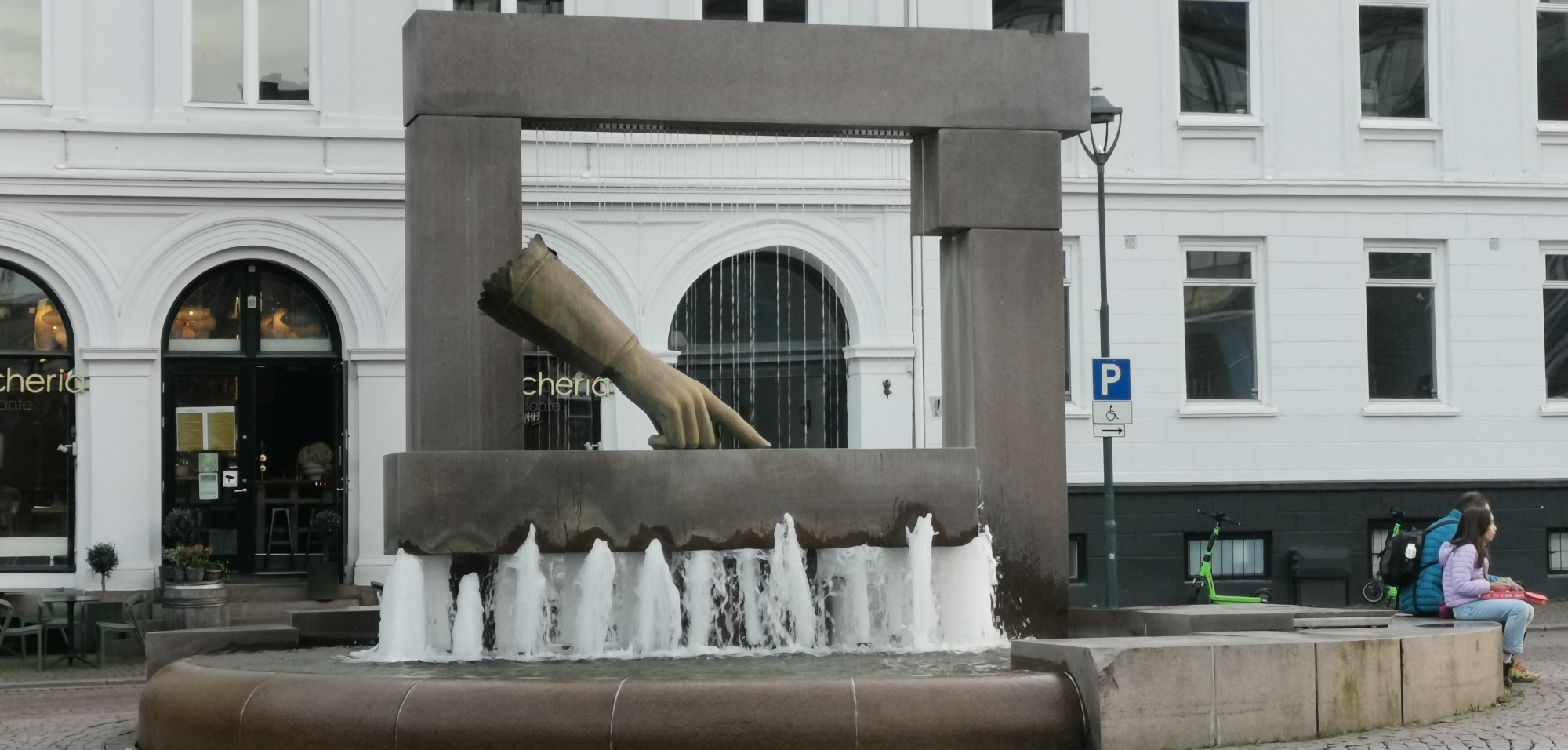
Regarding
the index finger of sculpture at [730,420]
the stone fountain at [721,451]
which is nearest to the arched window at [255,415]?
the stone fountain at [721,451]

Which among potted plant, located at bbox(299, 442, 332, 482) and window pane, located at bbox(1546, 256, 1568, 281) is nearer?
potted plant, located at bbox(299, 442, 332, 482)

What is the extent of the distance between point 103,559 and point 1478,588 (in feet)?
48.1

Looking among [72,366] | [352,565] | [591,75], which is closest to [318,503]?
[352,565]

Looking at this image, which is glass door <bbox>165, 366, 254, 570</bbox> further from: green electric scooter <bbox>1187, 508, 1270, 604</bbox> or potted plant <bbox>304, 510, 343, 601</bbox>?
green electric scooter <bbox>1187, 508, 1270, 604</bbox>

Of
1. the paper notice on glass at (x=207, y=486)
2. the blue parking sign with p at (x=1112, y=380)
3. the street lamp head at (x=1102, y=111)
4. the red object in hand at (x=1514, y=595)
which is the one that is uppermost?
the street lamp head at (x=1102, y=111)

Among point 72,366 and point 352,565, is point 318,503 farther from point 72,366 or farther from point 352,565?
point 72,366

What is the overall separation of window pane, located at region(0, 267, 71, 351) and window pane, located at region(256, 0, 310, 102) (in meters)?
3.41

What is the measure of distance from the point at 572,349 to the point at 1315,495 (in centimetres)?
1474

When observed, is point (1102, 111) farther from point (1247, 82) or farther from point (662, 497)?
point (662, 497)

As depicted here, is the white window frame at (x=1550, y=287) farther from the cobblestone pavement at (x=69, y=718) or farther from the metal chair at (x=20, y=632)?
the metal chair at (x=20, y=632)

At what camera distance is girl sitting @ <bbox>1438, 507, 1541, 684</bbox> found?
13.7 meters

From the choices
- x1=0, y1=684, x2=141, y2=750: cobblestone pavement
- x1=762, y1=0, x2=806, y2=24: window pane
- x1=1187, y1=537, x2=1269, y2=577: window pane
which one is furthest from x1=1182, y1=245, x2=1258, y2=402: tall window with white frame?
x1=0, y1=684, x2=141, y2=750: cobblestone pavement

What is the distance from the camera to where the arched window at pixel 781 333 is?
72.2 feet

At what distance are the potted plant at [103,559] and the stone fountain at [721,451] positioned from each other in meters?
9.73
